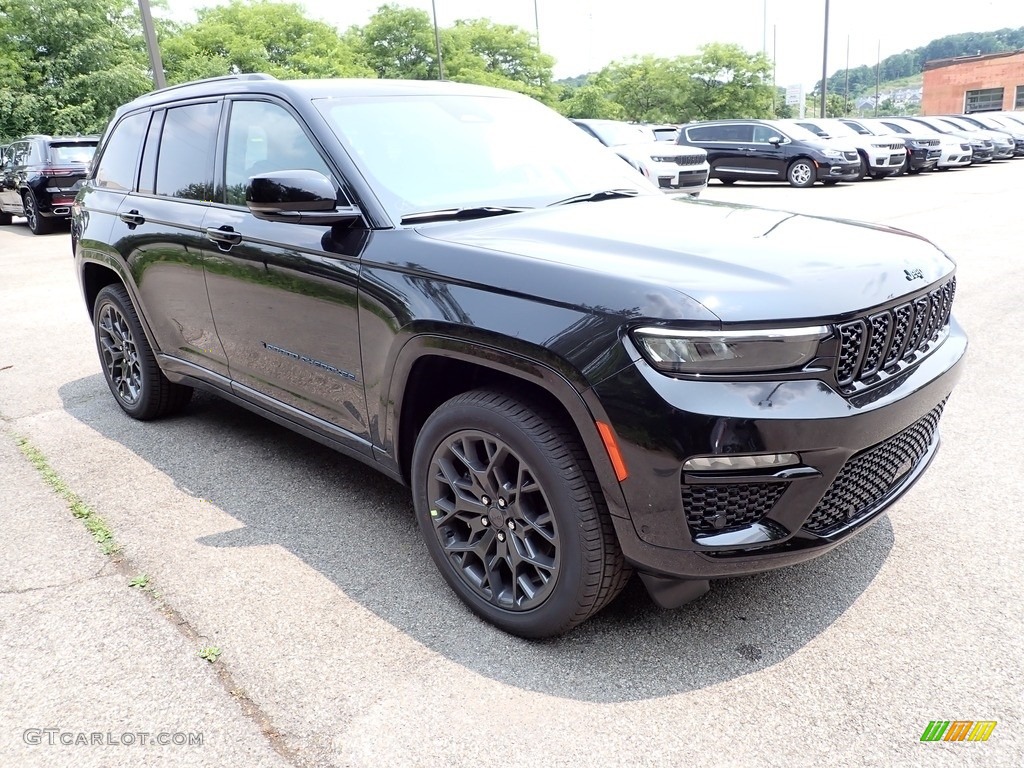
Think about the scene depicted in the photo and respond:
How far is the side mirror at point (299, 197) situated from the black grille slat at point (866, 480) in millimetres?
1858

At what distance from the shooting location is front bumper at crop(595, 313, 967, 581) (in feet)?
7.27

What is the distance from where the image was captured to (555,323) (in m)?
2.41

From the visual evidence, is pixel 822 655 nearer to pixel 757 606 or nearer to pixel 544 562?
pixel 757 606

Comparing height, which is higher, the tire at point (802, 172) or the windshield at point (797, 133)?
the windshield at point (797, 133)

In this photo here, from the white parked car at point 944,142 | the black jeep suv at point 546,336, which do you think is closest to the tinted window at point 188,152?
the black jeep suv at point 546,336

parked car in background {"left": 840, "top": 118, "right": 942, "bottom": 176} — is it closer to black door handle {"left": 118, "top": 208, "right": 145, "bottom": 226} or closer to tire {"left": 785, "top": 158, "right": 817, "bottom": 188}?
tire {"left": 785, "top": 158, "right": 817, "bottom": 188}

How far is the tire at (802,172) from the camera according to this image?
19750 mm

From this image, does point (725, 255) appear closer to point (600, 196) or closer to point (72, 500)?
point (600, 196)

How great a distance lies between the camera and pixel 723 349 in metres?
2.23

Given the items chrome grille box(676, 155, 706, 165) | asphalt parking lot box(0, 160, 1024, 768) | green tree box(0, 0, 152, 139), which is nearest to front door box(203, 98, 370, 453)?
asphalt parking lot box(0, 160, 1024, 768)

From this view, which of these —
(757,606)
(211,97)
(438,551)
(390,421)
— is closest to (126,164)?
(211,97)

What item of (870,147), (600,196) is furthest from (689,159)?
(600,196)

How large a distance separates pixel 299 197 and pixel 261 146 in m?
0.83

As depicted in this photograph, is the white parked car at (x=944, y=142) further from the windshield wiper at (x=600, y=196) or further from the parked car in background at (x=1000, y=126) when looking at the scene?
the windshield wiper at (x=600, y=196)
